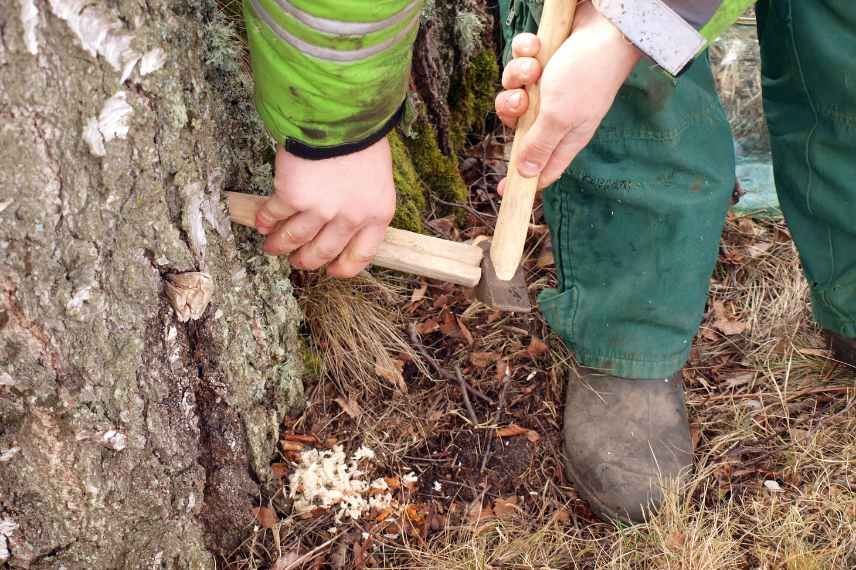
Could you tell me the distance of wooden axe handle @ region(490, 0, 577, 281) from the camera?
4.72ft

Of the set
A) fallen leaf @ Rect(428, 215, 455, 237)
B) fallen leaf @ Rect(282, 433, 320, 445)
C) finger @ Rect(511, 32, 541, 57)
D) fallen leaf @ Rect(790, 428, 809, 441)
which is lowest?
fallen leaf @ Rect(790, 428, 809, 441)

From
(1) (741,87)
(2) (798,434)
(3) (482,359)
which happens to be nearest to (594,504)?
(3) (482,359)

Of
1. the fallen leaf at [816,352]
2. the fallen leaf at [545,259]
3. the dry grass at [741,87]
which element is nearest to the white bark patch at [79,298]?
the fallen leaf at [545,259]

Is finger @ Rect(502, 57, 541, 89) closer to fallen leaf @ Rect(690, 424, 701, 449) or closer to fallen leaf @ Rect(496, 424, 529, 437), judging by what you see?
fallen leaf @ Rect(496, 424, 529, 437)

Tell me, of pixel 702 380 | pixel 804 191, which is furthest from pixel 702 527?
pixel 804 191

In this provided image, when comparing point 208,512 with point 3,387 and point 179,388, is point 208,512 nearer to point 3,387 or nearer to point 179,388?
point 179,388

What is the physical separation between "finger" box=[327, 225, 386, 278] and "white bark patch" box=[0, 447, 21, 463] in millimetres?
703

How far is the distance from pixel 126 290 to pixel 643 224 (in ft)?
4.14

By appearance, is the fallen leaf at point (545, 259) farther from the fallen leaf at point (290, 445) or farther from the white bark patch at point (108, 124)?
the white bark patch at point (108, 124)

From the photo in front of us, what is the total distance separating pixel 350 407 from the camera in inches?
77.4

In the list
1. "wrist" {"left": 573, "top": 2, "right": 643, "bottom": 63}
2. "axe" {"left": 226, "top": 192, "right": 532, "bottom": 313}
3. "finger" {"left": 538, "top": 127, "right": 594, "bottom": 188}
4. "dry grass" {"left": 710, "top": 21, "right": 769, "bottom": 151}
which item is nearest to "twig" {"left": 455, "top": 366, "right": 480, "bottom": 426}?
"axe" {"left": 226, "top": 192, "right": 532, "bottom": 313}

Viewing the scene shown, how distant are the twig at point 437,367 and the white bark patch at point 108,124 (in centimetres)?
110

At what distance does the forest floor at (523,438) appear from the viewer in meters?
1.74

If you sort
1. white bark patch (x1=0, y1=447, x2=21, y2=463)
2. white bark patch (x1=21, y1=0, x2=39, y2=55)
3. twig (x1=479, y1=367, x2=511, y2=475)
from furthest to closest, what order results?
twig (x1=479, y1=367, x2=511, y2=475) → white bark patch (x1=0, y1=447, x2=21, y2=463) → white bark patch (x1=21, y1=0, x2=39, y2=55)
